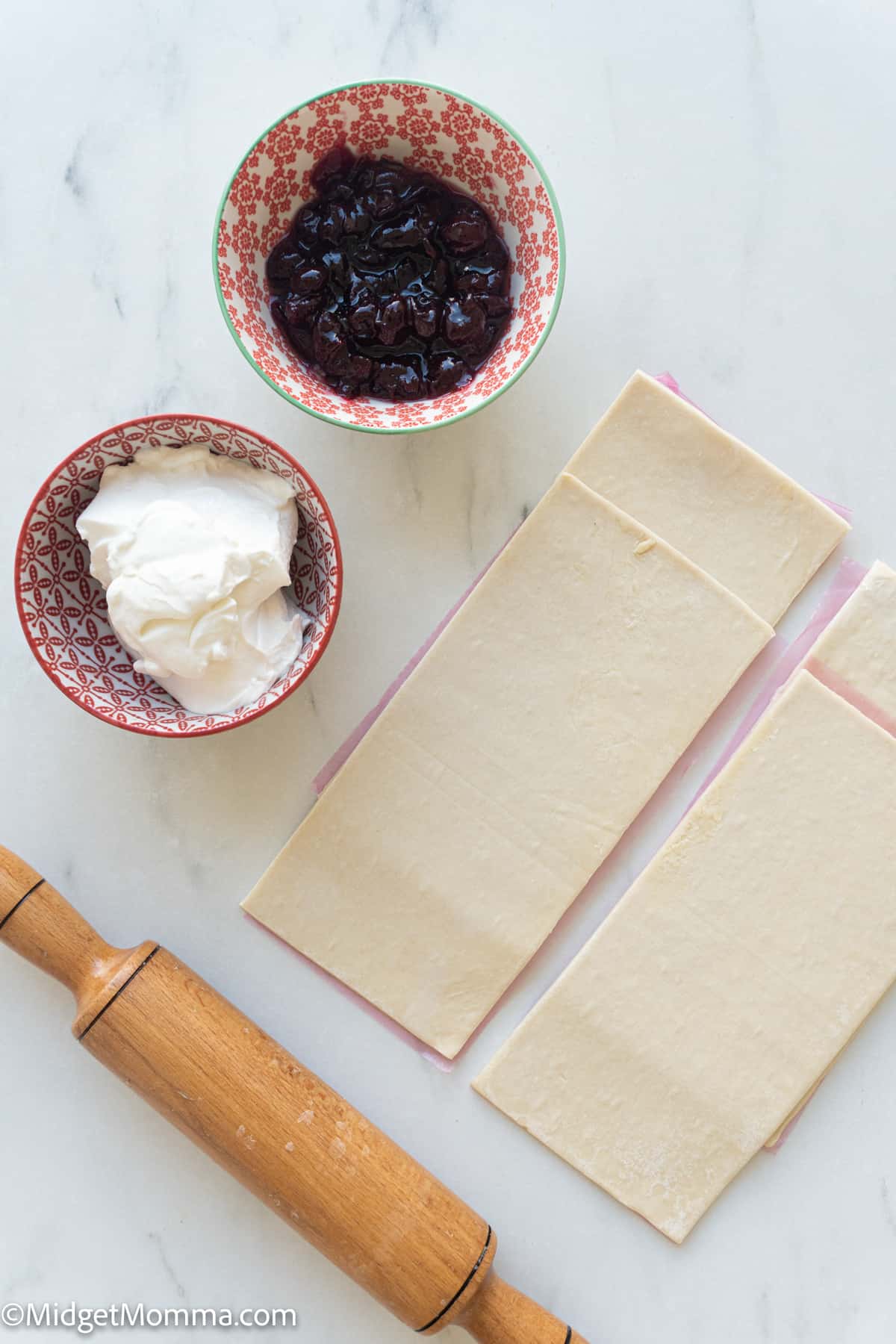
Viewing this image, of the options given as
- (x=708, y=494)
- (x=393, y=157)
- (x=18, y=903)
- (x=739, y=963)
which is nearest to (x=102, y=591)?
(x=18, y=903)

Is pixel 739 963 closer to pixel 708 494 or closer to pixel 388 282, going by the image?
pixel 708 494

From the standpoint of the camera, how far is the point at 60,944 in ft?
3.53

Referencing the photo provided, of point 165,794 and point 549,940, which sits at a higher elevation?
point 549,940

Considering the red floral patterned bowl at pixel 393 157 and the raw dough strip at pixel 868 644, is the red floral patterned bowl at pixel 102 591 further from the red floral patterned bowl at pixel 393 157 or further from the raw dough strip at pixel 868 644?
the raw dough strip at pixel 868 644

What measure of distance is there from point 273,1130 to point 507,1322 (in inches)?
12.8

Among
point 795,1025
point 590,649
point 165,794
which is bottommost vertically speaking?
point 165,794

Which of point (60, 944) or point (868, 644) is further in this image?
point (868, 644)

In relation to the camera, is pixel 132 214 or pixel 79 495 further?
pixel 132 214

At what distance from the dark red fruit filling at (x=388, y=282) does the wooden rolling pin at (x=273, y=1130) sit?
25.3 inches

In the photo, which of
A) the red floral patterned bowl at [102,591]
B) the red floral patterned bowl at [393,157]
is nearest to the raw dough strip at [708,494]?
the red floral patterned bowl at [393,157]

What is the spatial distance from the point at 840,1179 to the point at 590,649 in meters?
0.69

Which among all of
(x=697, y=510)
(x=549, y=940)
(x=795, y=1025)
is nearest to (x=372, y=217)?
(x=697, y=510)

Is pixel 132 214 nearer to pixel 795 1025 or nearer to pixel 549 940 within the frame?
pixel 549 940

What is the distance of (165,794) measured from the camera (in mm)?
1206
